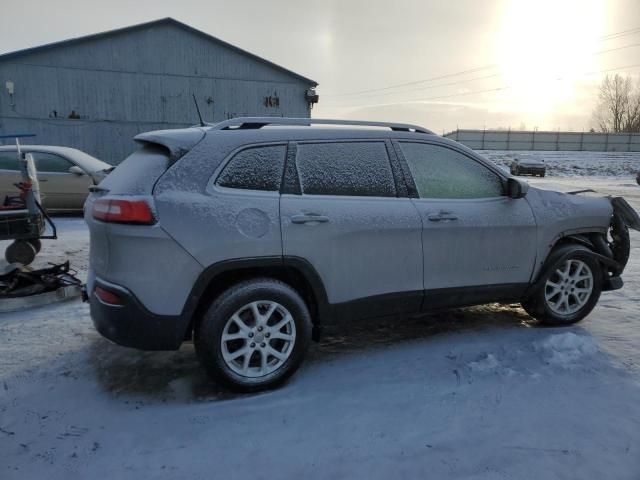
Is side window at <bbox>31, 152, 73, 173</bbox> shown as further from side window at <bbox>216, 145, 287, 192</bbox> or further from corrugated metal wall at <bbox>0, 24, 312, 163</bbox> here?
corrugated metal wall at <bbox>0, 24, 312, 163</bbox>

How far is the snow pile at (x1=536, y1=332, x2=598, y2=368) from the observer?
3520 millimetres

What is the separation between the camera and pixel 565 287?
412cm

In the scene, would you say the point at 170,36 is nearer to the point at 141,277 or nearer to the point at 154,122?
the point at 154,122

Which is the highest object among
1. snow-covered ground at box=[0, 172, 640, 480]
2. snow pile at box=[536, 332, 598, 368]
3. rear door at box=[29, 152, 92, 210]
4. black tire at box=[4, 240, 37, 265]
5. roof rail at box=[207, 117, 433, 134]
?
roof rail at box=[207, 117, 433, 134]

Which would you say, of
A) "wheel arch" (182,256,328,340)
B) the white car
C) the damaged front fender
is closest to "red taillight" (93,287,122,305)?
"wheel arch" (182,256,328,340)

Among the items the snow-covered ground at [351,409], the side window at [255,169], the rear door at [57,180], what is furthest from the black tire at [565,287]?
the rear door at [57,180]

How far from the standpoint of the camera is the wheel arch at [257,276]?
2.94 metres

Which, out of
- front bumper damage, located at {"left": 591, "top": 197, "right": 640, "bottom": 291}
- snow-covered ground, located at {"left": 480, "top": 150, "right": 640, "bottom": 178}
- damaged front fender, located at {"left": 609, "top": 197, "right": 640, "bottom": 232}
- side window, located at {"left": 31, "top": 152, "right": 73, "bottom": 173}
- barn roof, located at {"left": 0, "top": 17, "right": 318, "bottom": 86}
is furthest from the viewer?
snow-covered ground, located at {"left": 480, "top": 150, "right": 640, "bottom": 178}

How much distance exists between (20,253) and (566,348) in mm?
6363

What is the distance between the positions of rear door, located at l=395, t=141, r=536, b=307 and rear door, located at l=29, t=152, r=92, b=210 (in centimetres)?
833

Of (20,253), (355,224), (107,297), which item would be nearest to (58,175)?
(20,253)

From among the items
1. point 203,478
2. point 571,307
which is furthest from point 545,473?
point 571,307

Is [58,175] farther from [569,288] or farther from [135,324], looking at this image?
[569,288]

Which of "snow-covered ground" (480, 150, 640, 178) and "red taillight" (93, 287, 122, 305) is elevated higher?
"snow-covered ground" (480, 150, 640, 178)
